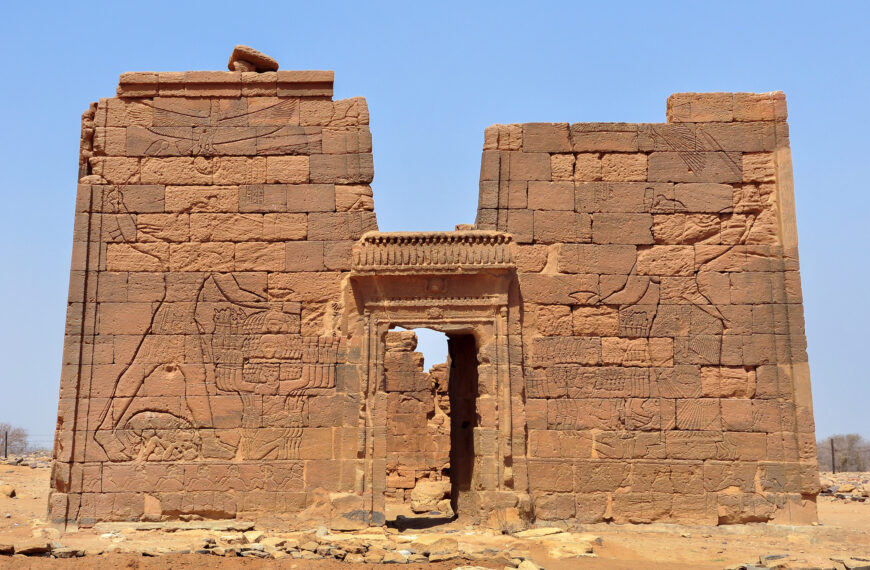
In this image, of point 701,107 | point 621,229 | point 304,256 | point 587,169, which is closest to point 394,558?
point 304,256

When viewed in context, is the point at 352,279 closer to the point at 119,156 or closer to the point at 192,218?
the point at 192,218

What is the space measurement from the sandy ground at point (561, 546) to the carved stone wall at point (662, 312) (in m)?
0.25

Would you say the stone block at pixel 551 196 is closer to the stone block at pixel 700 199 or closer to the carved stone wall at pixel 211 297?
the stone block at pixel 700 199

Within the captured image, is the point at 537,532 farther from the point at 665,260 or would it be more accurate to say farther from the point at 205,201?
the point at 205,201

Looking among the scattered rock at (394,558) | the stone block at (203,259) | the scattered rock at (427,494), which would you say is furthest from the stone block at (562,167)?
the scattered rock at (427,494)

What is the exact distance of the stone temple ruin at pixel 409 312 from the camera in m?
9.31

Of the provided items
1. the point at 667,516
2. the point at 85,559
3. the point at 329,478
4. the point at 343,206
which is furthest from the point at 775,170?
the point at 85,559

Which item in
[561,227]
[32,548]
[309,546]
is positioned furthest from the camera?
[561,227]

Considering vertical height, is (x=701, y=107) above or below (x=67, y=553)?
above

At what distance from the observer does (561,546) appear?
8.41 meters

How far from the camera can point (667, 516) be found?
30.7 feet

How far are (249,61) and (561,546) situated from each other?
6532 millimetres

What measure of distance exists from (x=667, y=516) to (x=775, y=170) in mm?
4151

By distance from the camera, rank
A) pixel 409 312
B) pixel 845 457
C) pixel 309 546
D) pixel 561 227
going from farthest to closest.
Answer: pixel 845 457 → pixel 561 227 → pixel 409 312 → pixel 309 546
